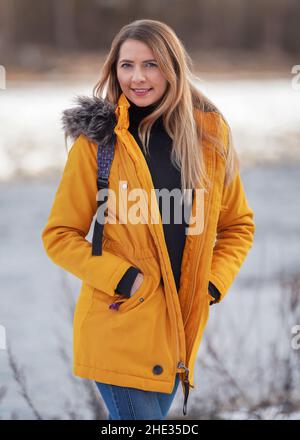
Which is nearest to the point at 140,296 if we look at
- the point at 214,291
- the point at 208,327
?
the point at 214,291

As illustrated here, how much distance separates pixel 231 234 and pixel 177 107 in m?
0.47

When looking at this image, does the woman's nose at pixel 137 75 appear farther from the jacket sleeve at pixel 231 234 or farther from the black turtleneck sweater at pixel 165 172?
the jacket sleeve at pixel 231 234

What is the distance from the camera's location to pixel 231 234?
221 cm

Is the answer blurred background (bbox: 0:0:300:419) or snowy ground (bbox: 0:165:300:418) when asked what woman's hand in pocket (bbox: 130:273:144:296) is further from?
snowy ground (bbox: 0:165:300:418)

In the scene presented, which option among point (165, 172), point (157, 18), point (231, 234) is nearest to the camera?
point (165, 172)

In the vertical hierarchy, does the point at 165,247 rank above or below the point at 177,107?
below

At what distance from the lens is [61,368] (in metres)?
3.57

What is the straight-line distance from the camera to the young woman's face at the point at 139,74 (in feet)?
6.35

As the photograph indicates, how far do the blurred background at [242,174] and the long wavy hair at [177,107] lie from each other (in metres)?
0.18

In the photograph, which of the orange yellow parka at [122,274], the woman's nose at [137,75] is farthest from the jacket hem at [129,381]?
the woman's nose at [137,75]

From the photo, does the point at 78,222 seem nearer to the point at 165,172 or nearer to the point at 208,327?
the point at 165,172

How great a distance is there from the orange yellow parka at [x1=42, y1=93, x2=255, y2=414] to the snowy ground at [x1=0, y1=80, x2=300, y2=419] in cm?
122

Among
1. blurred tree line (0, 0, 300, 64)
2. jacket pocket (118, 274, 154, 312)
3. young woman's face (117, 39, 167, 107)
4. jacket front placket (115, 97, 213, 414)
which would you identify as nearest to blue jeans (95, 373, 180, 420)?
jacket front placket (115, 97, 213, 414)

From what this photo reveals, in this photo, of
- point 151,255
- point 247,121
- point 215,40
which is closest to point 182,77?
point 151,255
